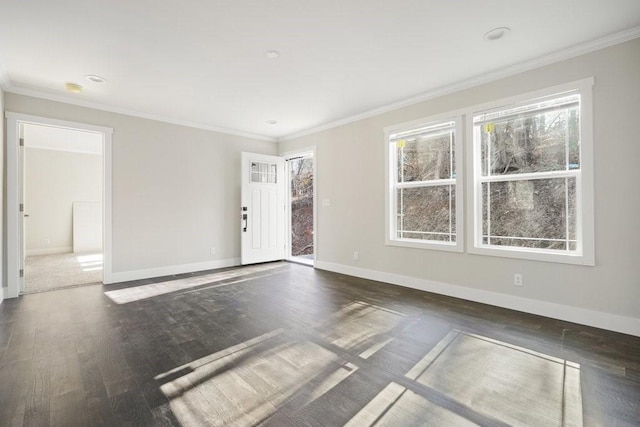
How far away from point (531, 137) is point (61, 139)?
8.60 m

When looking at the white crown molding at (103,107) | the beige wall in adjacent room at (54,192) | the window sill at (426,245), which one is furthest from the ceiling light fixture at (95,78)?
the beige wall in adjacent room at (54,192)

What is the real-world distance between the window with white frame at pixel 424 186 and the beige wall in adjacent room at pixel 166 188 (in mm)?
3071

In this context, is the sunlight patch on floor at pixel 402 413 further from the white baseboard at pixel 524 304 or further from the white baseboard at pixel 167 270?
the white baseboard at pixel 167 270

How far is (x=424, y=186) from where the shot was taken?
13.8 feet

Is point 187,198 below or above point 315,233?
above

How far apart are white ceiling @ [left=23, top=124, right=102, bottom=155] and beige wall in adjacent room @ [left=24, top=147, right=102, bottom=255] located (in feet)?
0.84

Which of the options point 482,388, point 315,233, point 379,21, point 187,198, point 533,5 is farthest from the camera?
point 315,233

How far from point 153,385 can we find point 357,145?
4101 mm

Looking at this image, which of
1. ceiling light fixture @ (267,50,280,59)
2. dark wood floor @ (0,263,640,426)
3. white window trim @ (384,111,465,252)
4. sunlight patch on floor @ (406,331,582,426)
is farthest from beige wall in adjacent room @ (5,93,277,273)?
sunlight patch on floor @ (406,331,582,426)

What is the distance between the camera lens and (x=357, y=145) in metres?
4.98

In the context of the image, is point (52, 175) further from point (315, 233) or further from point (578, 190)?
point (578, 190)

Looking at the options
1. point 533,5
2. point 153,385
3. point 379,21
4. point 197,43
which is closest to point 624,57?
point 533,5

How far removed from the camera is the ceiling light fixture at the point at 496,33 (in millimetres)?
2643

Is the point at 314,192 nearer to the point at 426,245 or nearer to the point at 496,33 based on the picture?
the point at 426,245
